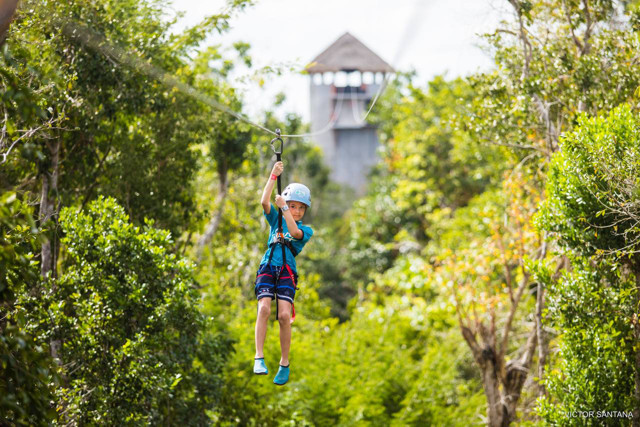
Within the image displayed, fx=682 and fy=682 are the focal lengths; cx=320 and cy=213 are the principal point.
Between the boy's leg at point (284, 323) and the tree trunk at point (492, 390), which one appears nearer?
the boy's leg at point (284, 323)

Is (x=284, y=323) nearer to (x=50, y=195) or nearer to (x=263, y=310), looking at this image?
(x=263, y=310)

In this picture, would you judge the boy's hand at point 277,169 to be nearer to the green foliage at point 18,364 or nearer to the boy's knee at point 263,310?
the boy's knee at point 263,310

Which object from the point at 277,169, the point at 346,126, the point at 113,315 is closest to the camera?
the point at 277,169

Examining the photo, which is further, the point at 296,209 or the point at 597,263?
the point at 597,263

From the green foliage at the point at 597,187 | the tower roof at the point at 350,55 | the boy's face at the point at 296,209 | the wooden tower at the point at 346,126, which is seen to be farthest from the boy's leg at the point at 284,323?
the wooden tower at the point at 346,126

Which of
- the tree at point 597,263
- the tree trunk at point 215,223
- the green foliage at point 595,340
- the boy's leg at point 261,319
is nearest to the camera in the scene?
the boy's leg at point 261,319

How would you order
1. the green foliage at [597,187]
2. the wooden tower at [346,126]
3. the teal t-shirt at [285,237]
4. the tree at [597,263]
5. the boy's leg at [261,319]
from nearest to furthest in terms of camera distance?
the boy's leg at [261,319] → the teal t-shirt at [285,237] → the green foliage at [597,187] → the tree at [597,263] → the wooden tower at [346,126]

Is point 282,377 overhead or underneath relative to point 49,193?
underneath

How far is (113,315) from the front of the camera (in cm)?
689

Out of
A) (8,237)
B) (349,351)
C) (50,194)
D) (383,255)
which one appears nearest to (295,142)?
(383,255)

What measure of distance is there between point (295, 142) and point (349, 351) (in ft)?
45.9

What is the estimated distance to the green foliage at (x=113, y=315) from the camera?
659 cm

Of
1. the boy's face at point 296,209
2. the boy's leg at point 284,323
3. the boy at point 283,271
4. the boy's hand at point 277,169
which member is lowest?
the boy's leg at point 284,323

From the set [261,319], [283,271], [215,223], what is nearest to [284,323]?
[261,319]
